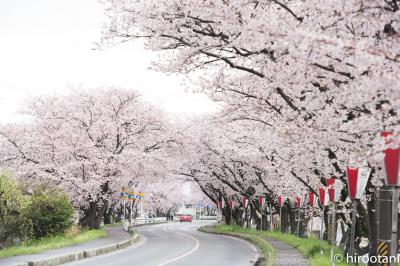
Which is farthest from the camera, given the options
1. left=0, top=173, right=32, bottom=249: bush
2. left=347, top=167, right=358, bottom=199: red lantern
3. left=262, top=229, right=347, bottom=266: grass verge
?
left=0, top=173, right=32, bottom=249: bush

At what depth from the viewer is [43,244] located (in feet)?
71.3

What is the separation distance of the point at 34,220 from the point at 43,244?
9.55 feet

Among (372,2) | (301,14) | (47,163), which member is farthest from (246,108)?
(47,163)

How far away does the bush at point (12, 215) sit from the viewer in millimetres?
21188

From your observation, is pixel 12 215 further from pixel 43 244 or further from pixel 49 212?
pixel 49 212

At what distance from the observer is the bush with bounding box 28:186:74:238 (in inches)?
959

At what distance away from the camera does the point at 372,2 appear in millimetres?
6938

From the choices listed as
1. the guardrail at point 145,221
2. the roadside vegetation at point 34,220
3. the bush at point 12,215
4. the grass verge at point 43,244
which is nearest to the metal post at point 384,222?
the grass verge at point 43,244

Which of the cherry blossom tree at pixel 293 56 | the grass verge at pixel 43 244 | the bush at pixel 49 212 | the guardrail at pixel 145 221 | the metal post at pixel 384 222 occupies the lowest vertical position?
the guardrail at pixel 145 221

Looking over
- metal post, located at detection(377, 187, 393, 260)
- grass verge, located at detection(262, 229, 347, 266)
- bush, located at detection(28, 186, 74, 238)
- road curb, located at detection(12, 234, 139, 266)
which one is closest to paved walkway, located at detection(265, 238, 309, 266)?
grass verge, located at detection(262, 229, 347, 266)

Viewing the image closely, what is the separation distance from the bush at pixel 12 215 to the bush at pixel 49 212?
117cm

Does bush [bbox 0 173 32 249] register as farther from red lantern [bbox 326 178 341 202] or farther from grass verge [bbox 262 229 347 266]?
red lantern [bbox 326 178 341 202]

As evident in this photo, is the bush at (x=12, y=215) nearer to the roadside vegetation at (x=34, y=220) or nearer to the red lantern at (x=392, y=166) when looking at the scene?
the roadside vegetation at (x=34, y=220)

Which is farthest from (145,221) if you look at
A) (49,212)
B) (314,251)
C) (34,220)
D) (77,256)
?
(314,251)
